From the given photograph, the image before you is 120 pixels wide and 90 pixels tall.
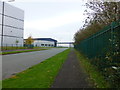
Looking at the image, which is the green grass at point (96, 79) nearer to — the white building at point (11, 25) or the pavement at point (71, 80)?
the pavement at point (71, 80)

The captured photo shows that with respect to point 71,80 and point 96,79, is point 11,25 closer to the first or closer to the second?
point 71,80

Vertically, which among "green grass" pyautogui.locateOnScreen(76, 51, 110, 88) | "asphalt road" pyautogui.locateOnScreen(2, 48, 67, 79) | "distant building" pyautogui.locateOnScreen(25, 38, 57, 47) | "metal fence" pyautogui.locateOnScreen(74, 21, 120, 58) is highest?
"distant building" pyautogui.locateOnScreen(25, 38, 57, 47)

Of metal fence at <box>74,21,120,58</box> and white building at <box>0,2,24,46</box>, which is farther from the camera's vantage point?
white building at <box>0,2,24,46</box>

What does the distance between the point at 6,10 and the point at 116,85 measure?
6015 cm

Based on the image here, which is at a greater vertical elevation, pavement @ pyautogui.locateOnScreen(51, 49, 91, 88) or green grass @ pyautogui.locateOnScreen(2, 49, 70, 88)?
pavement @ pyautogui.locateOnScreen(51, 49, 91, 88)

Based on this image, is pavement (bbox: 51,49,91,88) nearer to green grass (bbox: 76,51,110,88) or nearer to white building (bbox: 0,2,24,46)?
green grass (bbox: 76,51,110,88)

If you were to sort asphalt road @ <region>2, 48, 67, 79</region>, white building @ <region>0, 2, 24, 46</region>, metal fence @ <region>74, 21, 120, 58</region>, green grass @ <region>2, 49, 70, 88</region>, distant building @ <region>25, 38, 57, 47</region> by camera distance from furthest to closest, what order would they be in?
distant building @ <region>25, 38, 57, 47</region>
white building @ <region>0, 2, 24, 46</region>
asphalt road @ <region>2, 48, 67, 79</region>
green grass @ <region>2, 49, 70, 88</region>
metal fence @ <region>74, 21, 120, 58</region>

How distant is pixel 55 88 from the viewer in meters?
6.04

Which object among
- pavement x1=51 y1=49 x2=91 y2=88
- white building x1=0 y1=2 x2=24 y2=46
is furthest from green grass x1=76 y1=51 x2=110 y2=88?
white building x1=0 y1=2 x2=24 y2=46

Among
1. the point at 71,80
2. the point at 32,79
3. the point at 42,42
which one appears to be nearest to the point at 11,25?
the point at 32,79

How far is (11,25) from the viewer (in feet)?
213

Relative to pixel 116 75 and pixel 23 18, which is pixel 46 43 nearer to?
pixel 23 18

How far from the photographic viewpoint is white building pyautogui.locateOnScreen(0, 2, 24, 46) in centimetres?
5928

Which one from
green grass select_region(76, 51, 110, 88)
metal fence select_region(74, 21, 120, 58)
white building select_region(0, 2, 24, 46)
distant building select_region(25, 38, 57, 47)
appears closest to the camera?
metal fence select_region(74, 21, 120, 58)
